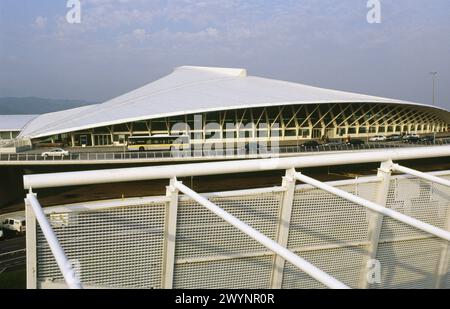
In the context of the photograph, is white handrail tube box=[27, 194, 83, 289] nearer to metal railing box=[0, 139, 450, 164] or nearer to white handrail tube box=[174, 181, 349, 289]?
white handrail tube box=[174, 181, 349, 289]

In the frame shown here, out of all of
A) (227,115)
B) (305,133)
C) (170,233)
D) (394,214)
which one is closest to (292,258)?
(394,214)

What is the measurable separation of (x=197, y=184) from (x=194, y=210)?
22256mm

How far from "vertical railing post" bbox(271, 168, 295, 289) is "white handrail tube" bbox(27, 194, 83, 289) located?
2.67 m

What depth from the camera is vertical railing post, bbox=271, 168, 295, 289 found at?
4.92 m

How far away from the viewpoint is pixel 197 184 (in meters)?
26.8

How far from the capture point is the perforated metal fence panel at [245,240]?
4293 millimetres

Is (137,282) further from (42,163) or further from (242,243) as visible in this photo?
(42,163)

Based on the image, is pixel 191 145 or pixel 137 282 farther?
pixel 191 145

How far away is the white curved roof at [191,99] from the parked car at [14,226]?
8.81m

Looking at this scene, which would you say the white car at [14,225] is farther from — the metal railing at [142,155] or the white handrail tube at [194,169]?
the white handrail tube at [194,169]

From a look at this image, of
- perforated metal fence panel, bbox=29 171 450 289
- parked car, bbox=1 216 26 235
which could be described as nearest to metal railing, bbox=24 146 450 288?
perforated metal fence panel, bbox=29 171 450 289

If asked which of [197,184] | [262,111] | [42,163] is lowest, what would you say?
[197,184]
